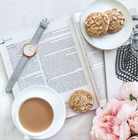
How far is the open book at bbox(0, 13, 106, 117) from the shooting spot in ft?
2.41

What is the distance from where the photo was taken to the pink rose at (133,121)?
44cm

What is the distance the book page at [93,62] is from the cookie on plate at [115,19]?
0.11 meters

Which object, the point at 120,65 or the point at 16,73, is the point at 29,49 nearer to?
the point at 16,73

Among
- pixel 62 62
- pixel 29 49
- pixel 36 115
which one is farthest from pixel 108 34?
pixel 36 115

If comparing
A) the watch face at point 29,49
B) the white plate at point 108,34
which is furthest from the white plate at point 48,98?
the white plate at point 108,34

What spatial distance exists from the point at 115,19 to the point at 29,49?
0.38 metres

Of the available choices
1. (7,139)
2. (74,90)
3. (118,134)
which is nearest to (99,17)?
(74,90)

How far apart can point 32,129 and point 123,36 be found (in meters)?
0.55

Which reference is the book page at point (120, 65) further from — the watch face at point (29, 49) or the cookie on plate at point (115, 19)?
the watch face at point (29, 49)

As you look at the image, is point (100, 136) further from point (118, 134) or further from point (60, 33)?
point (60, 33)

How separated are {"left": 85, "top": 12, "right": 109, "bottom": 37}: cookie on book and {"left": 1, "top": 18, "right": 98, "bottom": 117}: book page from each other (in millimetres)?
90

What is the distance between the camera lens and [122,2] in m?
0.76

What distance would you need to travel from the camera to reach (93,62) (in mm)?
742

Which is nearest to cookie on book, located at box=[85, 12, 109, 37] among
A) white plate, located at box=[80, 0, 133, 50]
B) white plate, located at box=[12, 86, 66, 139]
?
white plate, located at box=[80, 0, 133, 50]
